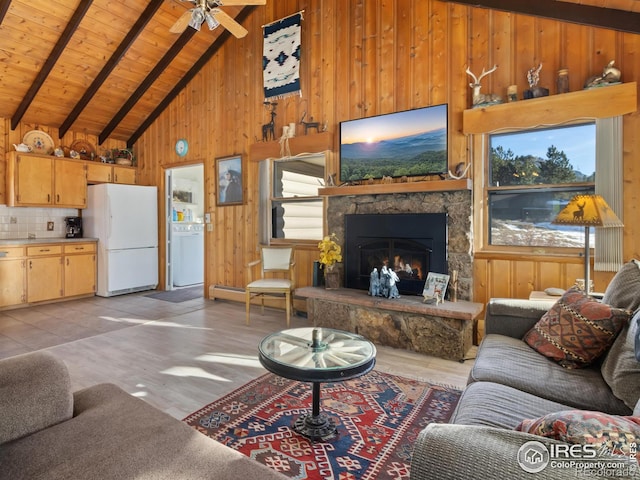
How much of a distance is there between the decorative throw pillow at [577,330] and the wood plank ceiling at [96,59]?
9.55 feet

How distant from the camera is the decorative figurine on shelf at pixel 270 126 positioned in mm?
4871

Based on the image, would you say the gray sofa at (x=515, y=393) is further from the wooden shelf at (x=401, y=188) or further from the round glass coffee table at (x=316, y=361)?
the wooden shelf at (x=401, y=188)

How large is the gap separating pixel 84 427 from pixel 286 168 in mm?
4108

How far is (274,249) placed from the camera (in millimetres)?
4645

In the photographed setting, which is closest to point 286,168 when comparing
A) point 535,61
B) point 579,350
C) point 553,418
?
point 535,61

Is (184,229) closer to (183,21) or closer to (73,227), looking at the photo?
(73,227)

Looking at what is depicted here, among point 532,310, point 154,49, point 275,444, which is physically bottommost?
point 275,444

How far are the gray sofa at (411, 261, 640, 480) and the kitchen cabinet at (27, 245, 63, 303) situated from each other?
19.6 ft

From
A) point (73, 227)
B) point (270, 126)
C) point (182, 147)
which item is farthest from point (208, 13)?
point (73, 227)

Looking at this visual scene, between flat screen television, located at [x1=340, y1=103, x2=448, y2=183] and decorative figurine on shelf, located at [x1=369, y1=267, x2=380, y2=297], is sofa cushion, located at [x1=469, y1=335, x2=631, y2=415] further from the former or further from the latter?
flat screen television, located at [x1=340, y1=103, x2=448, y2=183]

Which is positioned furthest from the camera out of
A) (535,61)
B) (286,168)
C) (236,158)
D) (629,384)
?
(236,158)

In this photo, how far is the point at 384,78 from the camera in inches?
157

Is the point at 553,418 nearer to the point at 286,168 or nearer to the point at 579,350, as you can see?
the point at 579,350

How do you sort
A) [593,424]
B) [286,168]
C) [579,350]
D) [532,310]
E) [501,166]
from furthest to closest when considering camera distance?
1. [286,168]
2. [501,166]
3. [532,310]
4. [579,350]
5. [593,424]
